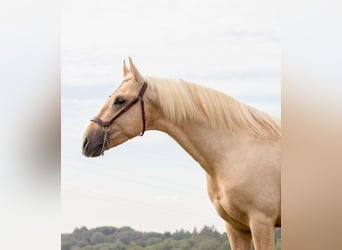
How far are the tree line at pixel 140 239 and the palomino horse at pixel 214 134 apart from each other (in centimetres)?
40

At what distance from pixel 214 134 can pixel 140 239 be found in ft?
2.68

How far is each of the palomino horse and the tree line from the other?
1.32 feet

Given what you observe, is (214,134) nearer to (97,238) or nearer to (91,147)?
(91,147)

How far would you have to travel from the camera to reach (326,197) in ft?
5.90

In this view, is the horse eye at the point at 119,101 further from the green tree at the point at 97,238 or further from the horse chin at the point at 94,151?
the green tree at the point at 97,238

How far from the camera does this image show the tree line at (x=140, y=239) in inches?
118

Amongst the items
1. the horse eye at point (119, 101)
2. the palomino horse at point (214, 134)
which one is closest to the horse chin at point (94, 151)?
the palomino horse at point (214, 134)

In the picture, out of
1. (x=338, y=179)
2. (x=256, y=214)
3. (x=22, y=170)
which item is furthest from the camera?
(x=256, y=214)

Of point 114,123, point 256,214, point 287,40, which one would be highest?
point 287,40

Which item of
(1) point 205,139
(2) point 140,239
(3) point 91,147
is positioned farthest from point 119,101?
(2) point 140,239

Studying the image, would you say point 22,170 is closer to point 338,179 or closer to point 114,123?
point 114,123

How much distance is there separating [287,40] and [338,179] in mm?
472

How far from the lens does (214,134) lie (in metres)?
2.60

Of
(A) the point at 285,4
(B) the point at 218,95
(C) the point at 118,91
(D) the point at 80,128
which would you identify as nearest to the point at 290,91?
(A) the point at 285,4
